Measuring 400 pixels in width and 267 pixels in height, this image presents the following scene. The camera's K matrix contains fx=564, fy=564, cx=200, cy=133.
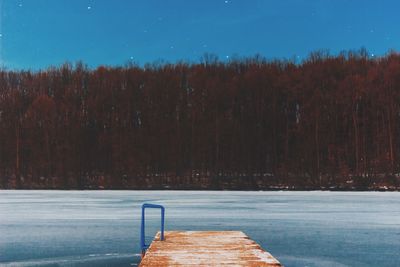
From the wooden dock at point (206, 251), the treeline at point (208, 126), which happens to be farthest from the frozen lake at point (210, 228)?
the treeline at point (208, 126)

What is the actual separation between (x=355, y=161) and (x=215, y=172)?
31.8 ft

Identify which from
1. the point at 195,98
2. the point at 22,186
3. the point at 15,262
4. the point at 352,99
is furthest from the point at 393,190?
the point at 15,262

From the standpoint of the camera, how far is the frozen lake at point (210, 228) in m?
9.38

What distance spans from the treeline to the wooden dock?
27229 mm

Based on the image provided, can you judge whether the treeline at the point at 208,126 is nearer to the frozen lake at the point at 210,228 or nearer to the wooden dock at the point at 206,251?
the frozen lake at the point at 210,228

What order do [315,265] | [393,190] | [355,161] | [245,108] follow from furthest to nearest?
1. [245,108]
2. [355,161]
3. [393,190]
4. [315,265]

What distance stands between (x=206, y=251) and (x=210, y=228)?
15.8 feet

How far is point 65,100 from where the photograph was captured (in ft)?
149

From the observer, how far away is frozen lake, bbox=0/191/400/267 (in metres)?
9.38

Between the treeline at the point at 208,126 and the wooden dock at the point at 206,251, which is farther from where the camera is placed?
the treeline at the point at 208,126

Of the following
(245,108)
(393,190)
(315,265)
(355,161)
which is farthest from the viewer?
(245,108)

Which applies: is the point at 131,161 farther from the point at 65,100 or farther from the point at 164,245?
the point at 164,245

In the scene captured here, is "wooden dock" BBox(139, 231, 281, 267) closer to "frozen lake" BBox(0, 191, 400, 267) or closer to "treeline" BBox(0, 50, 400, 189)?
"frozen lake" BBox(0, 191, 400, 267)

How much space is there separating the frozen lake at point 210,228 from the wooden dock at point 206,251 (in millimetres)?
647
